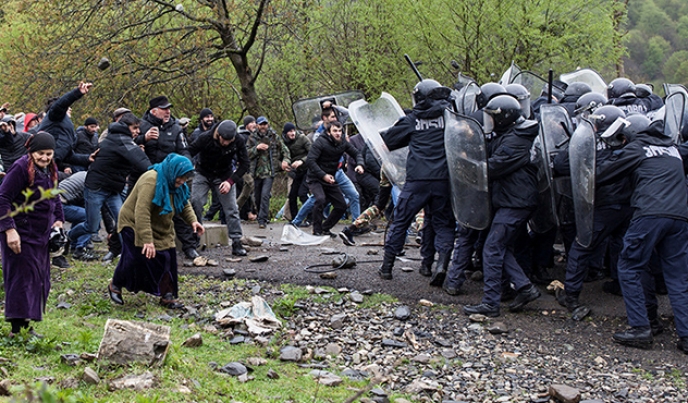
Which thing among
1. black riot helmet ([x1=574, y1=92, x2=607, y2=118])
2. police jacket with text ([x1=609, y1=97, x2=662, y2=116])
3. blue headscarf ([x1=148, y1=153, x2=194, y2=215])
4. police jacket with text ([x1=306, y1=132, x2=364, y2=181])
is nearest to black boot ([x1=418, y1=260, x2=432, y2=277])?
black riot helmet ([x1=574, y1=92, x2=607, y2=118])

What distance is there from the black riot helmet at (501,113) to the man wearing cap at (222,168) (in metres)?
3.50

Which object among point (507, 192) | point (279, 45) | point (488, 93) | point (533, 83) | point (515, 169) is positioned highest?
point (279, 45)

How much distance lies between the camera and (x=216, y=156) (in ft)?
30.3

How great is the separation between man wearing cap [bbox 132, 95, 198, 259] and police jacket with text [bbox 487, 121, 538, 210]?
3958 millimetres

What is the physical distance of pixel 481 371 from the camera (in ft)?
18.4

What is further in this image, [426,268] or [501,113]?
[426,268]

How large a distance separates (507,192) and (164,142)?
14.6 feet

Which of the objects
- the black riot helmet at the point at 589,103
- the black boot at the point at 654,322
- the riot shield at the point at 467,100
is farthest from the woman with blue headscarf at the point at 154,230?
the black boot at the point at 654,322

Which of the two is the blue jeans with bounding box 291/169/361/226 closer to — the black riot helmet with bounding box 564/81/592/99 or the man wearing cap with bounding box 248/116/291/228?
the man wearing cap with bounding box 248/116/291/228

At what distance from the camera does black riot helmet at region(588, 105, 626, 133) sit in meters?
6.48

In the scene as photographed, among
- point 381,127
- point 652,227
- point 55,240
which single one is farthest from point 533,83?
point 55,240

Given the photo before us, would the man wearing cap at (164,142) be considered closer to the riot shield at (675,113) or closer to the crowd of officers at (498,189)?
the crowd of officers at (498,189)

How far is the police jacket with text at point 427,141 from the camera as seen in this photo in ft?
24.6

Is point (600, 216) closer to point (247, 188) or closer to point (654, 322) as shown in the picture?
point (654, 322)
